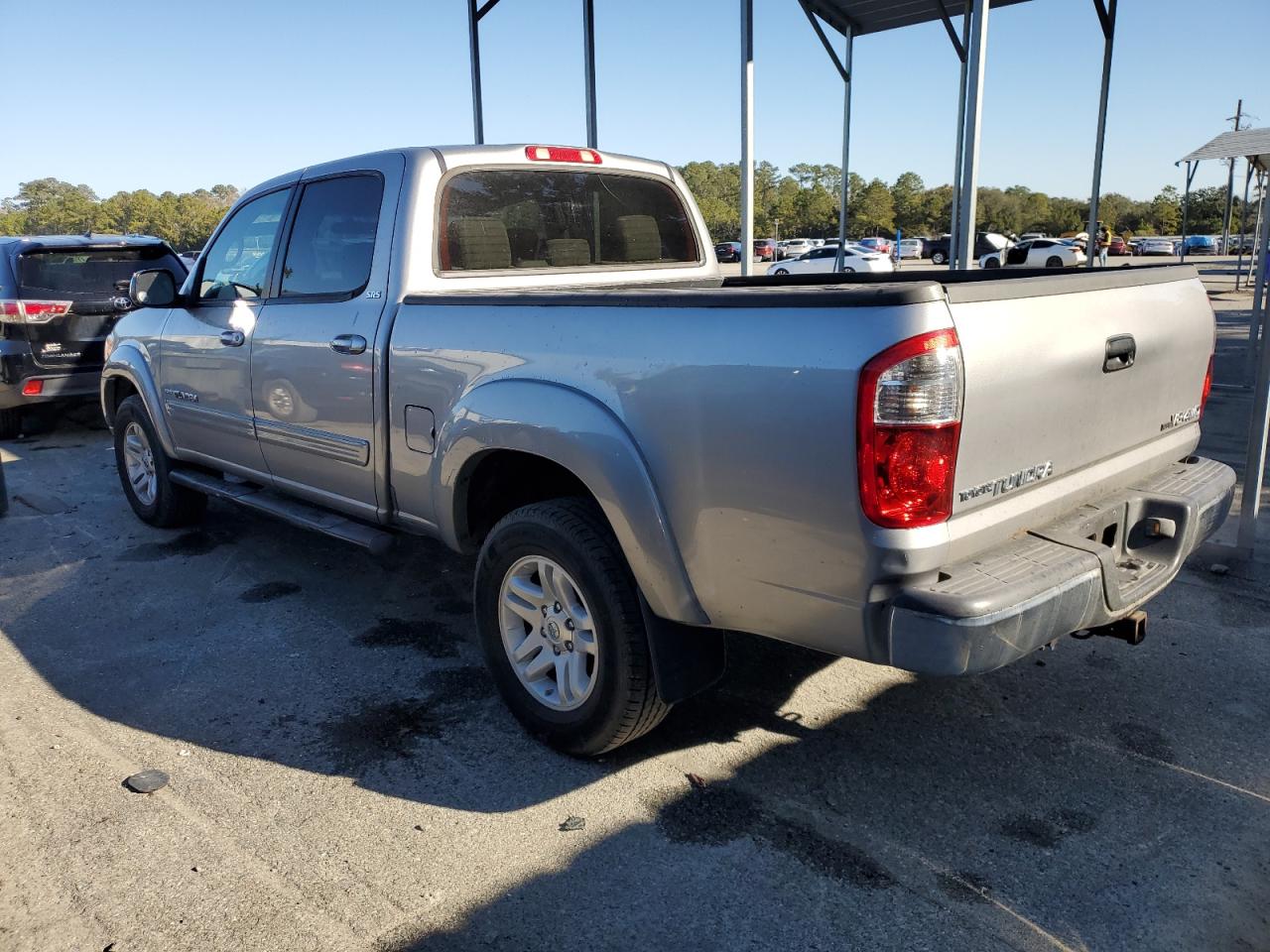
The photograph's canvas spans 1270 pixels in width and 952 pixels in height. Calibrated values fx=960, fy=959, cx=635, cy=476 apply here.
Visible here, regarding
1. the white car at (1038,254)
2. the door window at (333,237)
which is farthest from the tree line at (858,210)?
the door window at (333,237)

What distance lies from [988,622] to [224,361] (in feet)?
12.8

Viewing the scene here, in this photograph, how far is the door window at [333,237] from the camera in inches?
155

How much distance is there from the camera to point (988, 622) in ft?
7.48

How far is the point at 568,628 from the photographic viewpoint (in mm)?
3162

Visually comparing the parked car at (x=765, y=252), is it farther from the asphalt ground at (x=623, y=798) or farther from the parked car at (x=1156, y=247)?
the asphalt ground at (x=623, y=798)

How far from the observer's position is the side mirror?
195 inches

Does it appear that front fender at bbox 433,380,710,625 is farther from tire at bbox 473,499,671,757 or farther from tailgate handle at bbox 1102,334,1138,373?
tailgate handle at bbox 1102,334,1138,373

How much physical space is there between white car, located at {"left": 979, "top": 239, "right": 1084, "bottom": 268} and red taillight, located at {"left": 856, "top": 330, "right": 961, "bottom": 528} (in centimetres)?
3920

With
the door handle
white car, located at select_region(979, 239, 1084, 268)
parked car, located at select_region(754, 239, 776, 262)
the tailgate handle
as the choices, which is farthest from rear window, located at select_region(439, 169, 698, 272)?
parked car, located at select_region(754, 239, 776, 262)

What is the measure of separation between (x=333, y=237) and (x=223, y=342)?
3.26 ft

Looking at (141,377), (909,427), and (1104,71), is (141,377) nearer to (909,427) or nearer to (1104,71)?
A: (909,427)

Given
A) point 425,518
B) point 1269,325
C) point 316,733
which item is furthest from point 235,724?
point 1269,325

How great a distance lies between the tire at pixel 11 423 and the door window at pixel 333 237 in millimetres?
6308

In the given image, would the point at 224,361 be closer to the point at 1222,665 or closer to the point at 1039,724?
the point at 1039,724
